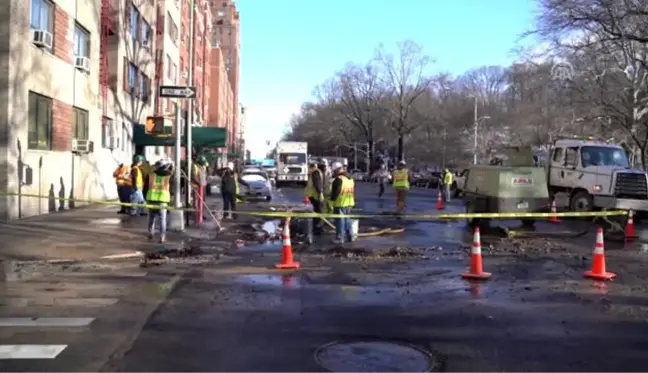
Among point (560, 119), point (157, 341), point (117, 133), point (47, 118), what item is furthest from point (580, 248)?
point (560, 119)

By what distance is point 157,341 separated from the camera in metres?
6.38

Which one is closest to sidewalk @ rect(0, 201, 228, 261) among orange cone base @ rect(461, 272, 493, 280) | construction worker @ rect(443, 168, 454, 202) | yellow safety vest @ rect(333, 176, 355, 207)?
yellow safety vest @ rect(333, 176, 355, 207)

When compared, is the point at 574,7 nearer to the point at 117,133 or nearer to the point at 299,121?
the point at 117,133

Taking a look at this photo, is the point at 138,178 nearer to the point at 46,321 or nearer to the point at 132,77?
the point at 46,321

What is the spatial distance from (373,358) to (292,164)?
46708 millimetres

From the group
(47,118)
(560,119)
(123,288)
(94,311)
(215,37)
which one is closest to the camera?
(94,311)

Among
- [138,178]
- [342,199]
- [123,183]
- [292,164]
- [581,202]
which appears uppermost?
[292,164]

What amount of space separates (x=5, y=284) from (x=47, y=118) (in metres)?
11.5

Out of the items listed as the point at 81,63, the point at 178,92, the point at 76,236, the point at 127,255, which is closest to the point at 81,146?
the point at 81,63

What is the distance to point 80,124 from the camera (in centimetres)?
2356

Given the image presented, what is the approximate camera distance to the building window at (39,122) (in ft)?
60.3

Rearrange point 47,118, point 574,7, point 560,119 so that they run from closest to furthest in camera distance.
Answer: point 47,118 < point 574,7 < point 560,119

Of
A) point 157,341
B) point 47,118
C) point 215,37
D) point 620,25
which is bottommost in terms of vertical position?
point 157,341

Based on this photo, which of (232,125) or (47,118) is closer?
(47,118)
